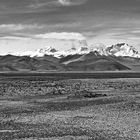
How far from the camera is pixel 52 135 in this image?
22562mm

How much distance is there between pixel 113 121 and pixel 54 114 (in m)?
6.52

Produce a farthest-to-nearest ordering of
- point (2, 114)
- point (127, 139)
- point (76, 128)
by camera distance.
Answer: point (2, 114), point (76, 128), point (127, 139)

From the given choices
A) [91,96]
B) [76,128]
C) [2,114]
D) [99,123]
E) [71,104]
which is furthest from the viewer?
[91,96]

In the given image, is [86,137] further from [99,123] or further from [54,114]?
[54,114]

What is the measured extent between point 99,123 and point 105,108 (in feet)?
31.4

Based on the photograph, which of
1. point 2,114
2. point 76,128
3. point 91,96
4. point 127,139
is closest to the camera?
point 127,139

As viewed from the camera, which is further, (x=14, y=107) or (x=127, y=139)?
(x=14, y=107)

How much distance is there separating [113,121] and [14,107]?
530 inches

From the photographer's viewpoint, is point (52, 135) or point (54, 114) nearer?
point (52, 135)

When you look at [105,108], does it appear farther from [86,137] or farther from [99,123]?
[86,137]

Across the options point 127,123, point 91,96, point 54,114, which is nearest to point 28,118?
point 54,114

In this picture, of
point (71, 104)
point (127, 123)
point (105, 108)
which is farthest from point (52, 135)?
point (71, 104)

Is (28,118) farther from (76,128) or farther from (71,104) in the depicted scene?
(71,104)

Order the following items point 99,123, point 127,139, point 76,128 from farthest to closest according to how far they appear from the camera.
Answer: point 99,123
point 76,128
point 127,139
